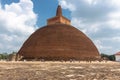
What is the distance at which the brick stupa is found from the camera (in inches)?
1542

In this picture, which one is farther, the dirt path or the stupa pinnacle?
the stupa pinnacle

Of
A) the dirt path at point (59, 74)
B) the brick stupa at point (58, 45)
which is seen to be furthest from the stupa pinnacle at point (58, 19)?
the dirt path at point (59, 74)

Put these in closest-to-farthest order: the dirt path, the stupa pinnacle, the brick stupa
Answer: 1. the dirt path
2. the brick stupa
3. the stupa pinnacle

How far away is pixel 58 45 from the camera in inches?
1569

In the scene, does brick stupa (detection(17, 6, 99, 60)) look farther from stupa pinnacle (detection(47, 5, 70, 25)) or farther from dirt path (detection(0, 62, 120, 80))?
dirt path (detection(0, 62, 120, 80))

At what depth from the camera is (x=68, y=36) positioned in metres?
41.4

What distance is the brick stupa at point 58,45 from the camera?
39.2m

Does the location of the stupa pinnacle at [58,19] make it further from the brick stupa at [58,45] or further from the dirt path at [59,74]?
the dirt path at [59,74]

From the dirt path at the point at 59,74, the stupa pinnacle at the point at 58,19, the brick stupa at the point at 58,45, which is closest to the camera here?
the dirt path at the point at 59,74

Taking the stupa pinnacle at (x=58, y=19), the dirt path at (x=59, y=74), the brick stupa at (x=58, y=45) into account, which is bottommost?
the dirt path at (x=59, y=74)

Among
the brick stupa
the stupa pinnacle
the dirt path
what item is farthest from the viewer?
the stupa pinnacle

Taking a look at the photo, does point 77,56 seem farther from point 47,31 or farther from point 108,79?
point 108,79

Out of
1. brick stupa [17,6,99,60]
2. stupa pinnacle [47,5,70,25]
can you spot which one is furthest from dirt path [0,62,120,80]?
stupa pinnacle [47,5,70,25]

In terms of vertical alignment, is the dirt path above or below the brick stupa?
below
